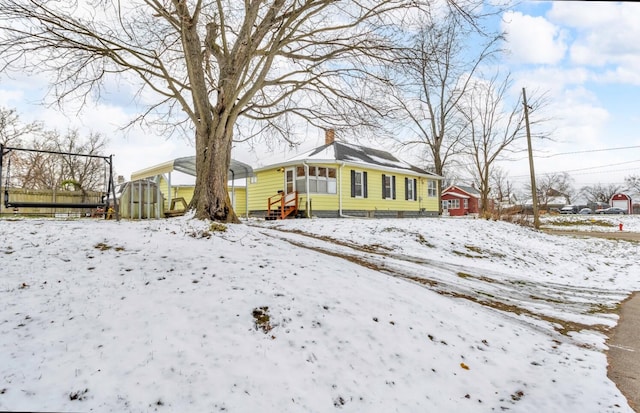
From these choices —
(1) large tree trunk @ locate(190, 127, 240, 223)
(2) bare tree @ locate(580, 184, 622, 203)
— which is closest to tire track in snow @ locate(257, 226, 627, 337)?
(1) large tree trunk @ locate(190, 127, 240, 223)

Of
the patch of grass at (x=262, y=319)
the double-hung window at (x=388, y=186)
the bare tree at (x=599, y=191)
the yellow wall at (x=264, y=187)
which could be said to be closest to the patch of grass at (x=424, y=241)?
the patch of grass at (x=262, y=319)

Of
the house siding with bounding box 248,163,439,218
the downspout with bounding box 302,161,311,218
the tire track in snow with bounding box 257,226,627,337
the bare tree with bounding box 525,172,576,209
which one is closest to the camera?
the tire track in snow with bounding box 257,226,627,337

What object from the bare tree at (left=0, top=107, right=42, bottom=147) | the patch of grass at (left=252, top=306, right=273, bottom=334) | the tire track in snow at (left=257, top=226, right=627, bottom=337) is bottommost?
the tire track in snow at (left=257, top=226, right=627, bottom=337)

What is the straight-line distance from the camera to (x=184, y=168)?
560 inches

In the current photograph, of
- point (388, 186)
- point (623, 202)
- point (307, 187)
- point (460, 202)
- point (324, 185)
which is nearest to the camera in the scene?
point (307, 187)

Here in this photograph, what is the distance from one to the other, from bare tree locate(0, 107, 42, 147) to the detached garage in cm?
7766

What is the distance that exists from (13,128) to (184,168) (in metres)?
25.3

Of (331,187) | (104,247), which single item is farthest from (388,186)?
(104,247)

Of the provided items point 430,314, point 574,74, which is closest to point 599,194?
point 574,74

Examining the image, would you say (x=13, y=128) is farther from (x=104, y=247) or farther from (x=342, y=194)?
(x=104, y=247)

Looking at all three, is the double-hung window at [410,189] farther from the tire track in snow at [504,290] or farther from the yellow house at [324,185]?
the tire track in snow at [504,290]

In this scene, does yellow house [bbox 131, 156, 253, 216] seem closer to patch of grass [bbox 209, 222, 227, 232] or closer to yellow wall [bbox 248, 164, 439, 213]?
yellow wall [bbox 248, 164, 439, 213]

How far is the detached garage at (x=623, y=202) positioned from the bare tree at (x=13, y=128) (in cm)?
7766

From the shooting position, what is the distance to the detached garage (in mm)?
54919
